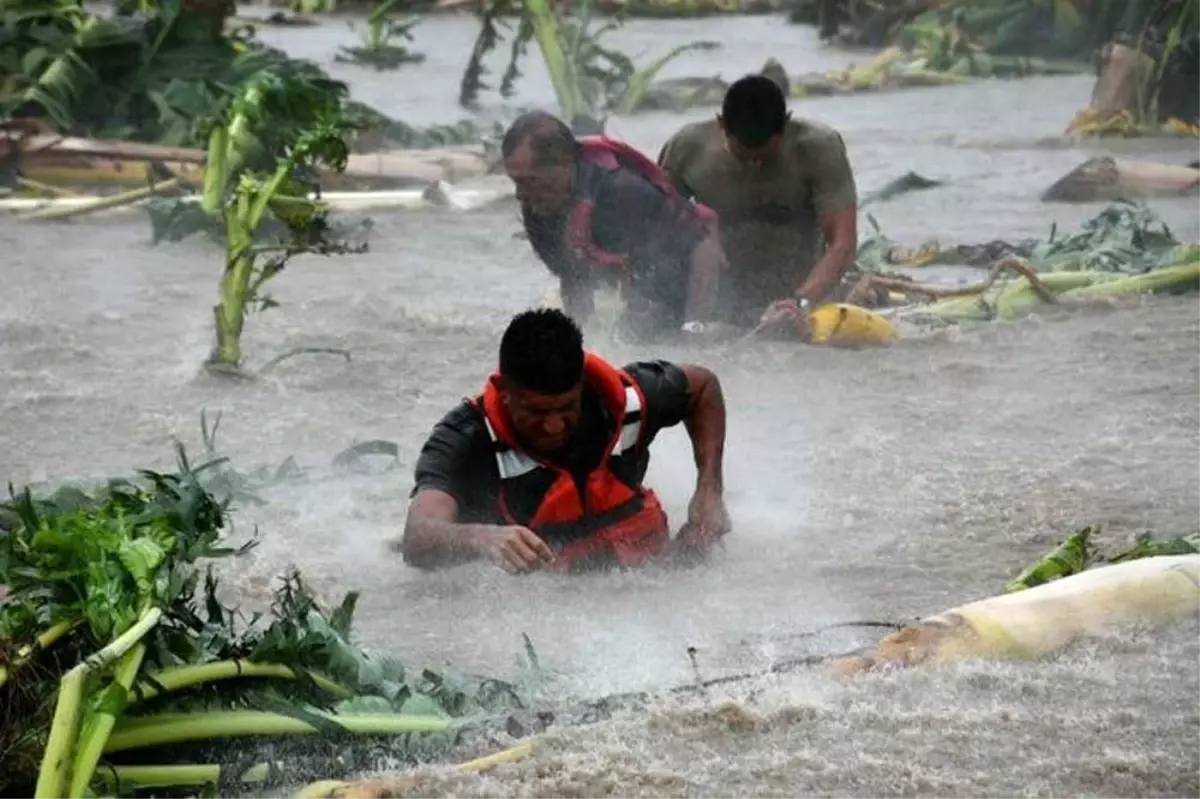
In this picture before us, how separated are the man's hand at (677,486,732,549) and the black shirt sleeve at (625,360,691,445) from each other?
0.73ft

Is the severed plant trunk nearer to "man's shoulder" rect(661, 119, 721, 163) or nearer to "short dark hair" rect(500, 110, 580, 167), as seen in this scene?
"man's shoulder" rect(661, 119, 721, 163)

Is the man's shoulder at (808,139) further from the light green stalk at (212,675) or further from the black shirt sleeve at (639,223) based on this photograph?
the light green stalk at (212,675)

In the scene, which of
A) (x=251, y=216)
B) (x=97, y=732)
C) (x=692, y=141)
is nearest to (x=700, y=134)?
(x=692, y=141)

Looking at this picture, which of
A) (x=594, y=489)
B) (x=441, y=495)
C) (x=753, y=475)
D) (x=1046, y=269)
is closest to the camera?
(x=441, y=495)

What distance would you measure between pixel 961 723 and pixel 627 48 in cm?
1510

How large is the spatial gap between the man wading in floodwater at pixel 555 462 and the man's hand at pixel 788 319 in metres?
3.01

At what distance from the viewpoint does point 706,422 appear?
5934 mm

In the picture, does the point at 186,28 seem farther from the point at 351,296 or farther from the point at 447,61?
the point at 447,61

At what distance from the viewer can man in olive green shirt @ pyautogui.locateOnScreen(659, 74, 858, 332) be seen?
877 cm

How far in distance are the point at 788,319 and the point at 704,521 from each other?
10.3 ft

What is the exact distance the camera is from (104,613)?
3969 millimetres

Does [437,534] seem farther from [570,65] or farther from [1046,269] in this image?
[570,65]

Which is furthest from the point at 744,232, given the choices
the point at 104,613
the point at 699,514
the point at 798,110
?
the point at 798,110

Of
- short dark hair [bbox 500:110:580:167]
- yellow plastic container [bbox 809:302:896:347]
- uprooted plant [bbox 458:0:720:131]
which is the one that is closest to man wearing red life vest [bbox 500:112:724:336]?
short dark hair [bbox 500:110:580:167]
